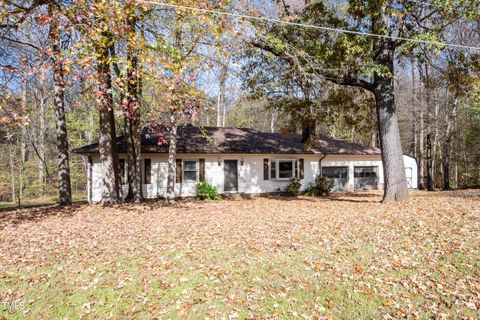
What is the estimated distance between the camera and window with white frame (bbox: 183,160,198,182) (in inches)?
650

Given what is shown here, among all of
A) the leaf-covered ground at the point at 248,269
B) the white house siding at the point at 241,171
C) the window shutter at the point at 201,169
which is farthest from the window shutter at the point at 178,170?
the leaf-covered ground at the point at 248,269

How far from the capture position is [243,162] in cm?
1747

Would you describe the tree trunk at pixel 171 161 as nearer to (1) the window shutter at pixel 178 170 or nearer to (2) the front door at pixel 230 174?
(1) the window shutter at pixel 178 170

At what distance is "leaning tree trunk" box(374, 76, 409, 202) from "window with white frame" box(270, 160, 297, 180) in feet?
23.6

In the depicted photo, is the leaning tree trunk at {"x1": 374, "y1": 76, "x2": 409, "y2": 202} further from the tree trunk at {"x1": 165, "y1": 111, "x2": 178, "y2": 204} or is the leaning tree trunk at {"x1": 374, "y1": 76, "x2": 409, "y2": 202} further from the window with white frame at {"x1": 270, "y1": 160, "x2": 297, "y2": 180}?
the tree trunk at {"x1": 165, "y1": 111, "x2": 178, "y2": 204}

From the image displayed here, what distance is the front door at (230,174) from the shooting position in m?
17.2

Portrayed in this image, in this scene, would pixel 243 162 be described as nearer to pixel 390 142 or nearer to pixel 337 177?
pixel 337 177

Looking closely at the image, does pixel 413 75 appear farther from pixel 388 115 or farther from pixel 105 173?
pixel 105 173

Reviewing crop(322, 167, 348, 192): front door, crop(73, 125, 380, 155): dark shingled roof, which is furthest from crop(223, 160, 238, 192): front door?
crop(322, 167, 348, 192): front door

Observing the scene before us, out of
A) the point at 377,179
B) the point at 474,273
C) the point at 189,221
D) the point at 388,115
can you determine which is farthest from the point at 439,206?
the point at 377,179

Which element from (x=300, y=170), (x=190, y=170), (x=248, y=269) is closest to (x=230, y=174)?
(x=190, y=170)

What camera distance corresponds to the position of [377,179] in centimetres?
2117

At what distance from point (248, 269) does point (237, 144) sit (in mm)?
12923

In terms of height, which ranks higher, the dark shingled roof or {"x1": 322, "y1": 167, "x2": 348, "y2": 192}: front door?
the dark shingled roof
